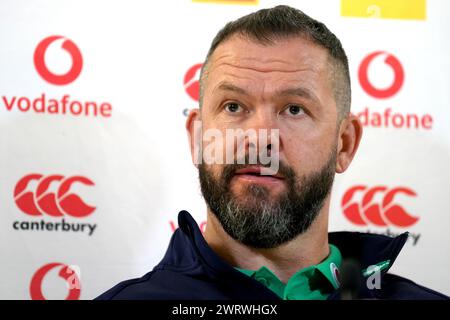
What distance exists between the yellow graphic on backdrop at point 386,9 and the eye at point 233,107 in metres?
0.70

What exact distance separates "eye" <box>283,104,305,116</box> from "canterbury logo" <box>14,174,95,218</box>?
0.74m

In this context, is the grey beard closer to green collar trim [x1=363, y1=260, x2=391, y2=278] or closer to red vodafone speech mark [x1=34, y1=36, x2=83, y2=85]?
green collar trim [x1=363, y1=260, x2=391, y2=278]

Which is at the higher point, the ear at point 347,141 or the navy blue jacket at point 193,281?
the ear at point 347,141

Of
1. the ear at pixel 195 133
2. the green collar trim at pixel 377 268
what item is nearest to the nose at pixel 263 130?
the ear at pixel 195 133

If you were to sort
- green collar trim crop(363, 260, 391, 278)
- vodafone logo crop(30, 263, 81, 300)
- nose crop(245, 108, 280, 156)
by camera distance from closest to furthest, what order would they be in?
1. nose crop(245, 108, 280, 156)
2. green collar trim crop(363, 260, 391, 278)
3. vodafone logo crop(30, 263, 81, 300)

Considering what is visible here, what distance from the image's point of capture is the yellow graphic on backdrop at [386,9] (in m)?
1.81

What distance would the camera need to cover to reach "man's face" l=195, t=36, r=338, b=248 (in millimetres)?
1252

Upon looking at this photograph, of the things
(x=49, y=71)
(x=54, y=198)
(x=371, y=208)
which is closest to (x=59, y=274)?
(x=54, y=198)

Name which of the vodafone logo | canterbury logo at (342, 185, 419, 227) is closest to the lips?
canterbury logo at (342, 185, 419, 227)

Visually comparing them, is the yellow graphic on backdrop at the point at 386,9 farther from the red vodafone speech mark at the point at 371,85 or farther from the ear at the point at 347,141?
the ear at the point at 347,141

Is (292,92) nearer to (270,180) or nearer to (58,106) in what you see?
(270,180)

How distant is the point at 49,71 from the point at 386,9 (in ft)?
3.56

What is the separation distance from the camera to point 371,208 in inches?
71.7
